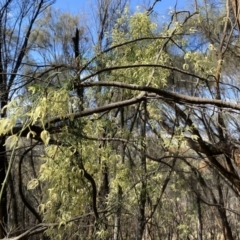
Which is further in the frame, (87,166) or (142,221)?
(142,221)

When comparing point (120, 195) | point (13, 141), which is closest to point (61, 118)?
point (13, 141)

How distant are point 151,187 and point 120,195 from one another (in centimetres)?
33

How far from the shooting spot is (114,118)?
9.93 feet

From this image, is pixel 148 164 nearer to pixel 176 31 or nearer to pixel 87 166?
pixel 176 31

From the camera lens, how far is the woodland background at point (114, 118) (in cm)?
158

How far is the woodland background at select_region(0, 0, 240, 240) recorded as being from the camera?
158 centimetres

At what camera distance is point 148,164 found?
466cm

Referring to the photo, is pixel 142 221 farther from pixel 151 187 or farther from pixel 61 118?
pixel 61 118

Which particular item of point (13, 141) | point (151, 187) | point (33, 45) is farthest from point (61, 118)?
point (33, 45)

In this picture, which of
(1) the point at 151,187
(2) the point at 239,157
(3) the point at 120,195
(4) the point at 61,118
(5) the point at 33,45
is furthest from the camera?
(5) the point at 33,45

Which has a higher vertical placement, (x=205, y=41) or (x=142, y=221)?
(x=205, y=41)

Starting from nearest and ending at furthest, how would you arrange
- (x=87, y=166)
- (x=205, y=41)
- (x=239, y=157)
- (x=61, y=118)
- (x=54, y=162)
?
(x=61, y=118) → (x=54, y=162) → (x=87, y=166) → (x=239, y=157) → (x=205, y=41)

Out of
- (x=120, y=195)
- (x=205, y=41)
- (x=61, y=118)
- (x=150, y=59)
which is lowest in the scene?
(x=120, y=195)

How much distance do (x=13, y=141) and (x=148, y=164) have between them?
3631 millimetres
